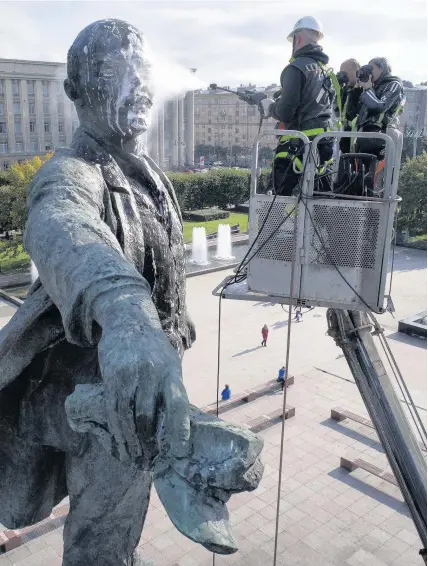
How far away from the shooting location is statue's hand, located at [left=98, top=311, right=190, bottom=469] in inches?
64.2

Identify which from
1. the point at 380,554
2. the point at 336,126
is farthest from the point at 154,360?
the point at 380,554

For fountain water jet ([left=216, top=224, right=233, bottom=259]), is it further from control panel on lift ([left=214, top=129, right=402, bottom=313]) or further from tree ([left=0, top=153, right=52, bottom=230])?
control panel on lift ([left=214, top=129, right=402, bottom=313])

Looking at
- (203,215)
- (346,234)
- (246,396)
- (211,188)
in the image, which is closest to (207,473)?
(346,234)

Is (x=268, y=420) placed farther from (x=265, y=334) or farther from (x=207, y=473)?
(x=207, y=473)

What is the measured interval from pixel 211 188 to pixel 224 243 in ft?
42.9

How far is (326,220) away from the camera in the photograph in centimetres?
575

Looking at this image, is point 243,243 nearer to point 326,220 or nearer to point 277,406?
point 277,406

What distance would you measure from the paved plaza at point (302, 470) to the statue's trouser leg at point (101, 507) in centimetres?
645

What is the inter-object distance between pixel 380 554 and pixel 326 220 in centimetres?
782

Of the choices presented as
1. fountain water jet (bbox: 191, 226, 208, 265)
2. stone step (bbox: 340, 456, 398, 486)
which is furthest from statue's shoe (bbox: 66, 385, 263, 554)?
fountain water jet (bbox: 191, 226, 208, 265)

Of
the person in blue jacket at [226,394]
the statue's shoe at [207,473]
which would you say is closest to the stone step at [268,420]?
the person in blue jacket at [226,394]

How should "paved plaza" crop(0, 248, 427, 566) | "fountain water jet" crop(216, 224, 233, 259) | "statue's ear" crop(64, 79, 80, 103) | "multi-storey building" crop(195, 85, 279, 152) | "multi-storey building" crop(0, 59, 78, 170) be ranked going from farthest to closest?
"multi-storey building" crop(195, 85, 279, 152)
"multi-storey building" crop(0, 59, 78, 170)
"fountain water jet" crop(216, 224, 233, 259)
"paved plaza" crop(0, 248, 427, 566)
"statue's ear" crop(64, 79, 80, 103)

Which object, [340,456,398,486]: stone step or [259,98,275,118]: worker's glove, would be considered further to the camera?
[340,456,398,486]: stone step

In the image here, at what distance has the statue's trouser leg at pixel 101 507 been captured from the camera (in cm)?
282
